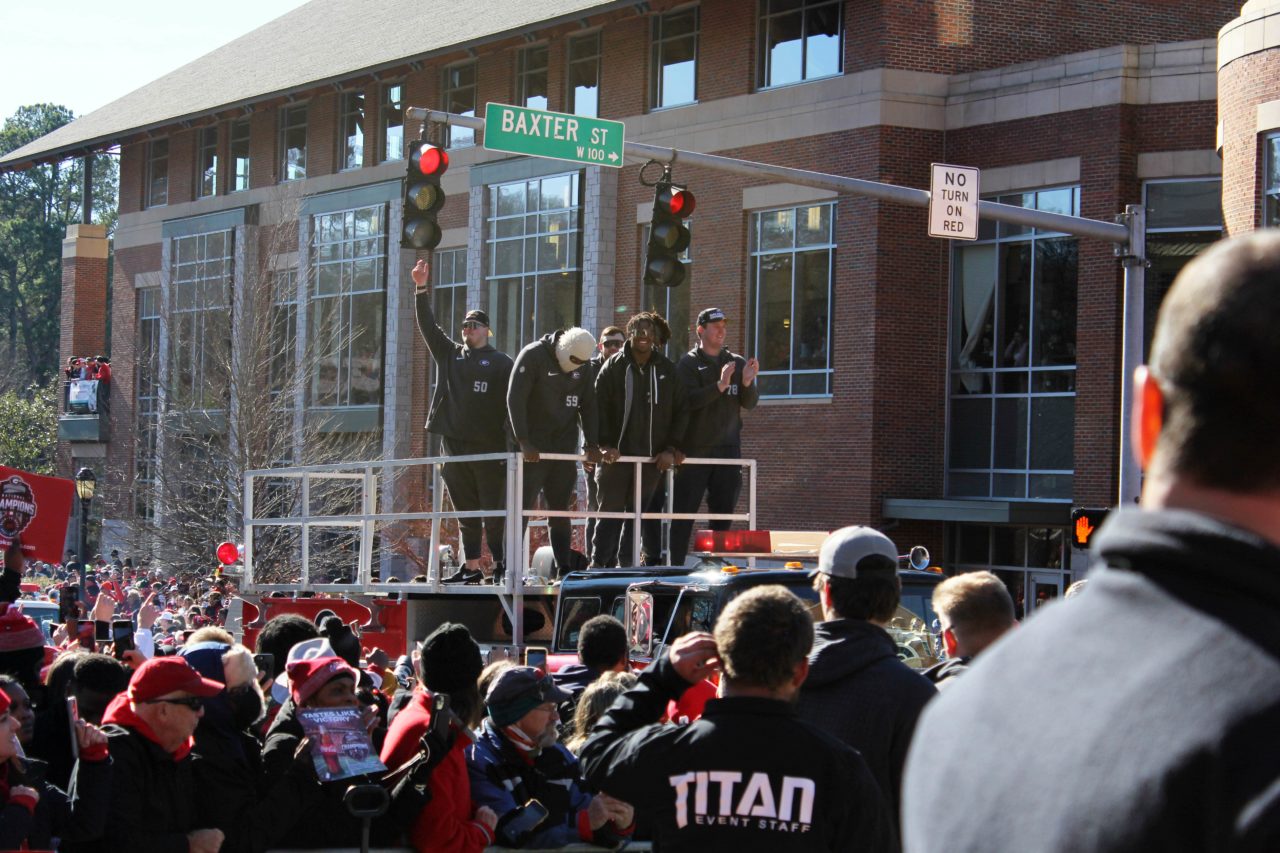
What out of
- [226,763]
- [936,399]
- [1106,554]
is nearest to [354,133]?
[936,399]

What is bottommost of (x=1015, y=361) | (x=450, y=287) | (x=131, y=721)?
(x=131, y=721)

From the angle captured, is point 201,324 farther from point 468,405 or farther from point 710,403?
point 710,403

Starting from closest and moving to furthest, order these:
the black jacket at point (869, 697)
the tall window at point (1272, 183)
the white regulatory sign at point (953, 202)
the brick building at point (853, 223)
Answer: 1. the black jacket at point (869, 697)
2. the white regulatory sign at point (953, 202)
3. the tall window at point (1272, 183)
4. the brick building at point (853, 223)

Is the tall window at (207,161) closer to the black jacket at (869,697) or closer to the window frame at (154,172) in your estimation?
the window frame at (154,172)

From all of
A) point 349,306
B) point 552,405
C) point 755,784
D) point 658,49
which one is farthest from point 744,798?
point 349,306

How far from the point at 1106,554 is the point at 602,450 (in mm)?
10472

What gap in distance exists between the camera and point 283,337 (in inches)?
1636

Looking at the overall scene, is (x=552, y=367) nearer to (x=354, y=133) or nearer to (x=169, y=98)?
(x=354, y=133)

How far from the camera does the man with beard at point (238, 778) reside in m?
5.49

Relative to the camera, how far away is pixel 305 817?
568 centimetres

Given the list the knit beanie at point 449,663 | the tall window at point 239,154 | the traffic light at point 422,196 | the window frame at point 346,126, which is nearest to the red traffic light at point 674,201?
the traffic light at point 422,196

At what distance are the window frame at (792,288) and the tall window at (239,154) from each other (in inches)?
732

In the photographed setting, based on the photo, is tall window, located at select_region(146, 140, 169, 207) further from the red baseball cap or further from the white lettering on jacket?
the white lettering on jacket

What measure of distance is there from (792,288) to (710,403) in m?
17.7
